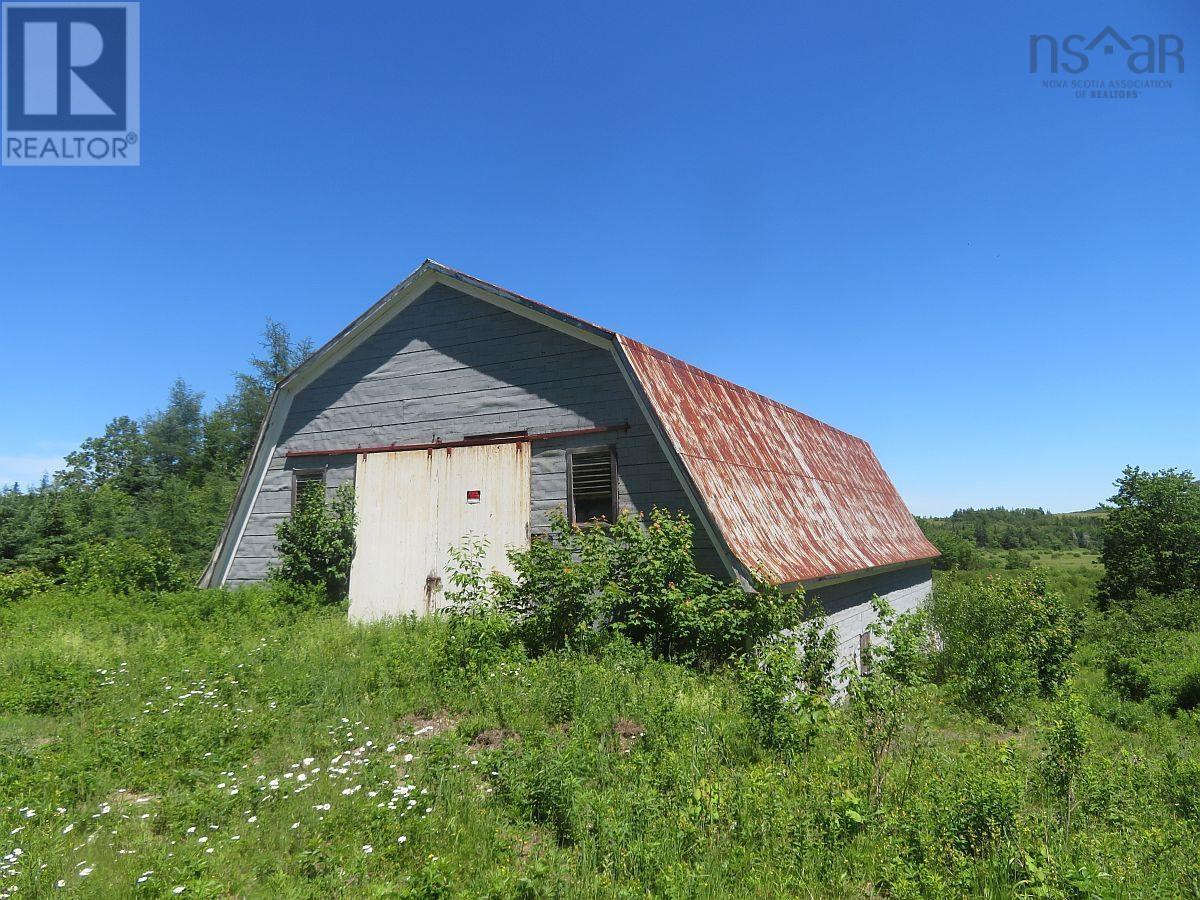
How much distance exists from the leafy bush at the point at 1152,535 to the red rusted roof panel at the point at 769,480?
650 inches

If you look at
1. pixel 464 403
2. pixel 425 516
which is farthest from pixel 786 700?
pixel 464 403

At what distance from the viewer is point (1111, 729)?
38.1ft

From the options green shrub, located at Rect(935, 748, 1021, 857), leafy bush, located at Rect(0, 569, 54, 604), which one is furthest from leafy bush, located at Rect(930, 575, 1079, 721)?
leafy bush, located at Rect(0, 569, 54, 604)

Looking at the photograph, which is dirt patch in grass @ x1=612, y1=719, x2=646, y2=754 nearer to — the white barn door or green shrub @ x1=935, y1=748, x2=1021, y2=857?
green shrub @ x1=935, y1=748, x2=1021, y2=857

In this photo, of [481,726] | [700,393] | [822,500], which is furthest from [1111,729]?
[481,726]

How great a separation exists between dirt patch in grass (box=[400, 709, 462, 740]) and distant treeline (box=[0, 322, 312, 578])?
20619 mm

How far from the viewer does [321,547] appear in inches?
466

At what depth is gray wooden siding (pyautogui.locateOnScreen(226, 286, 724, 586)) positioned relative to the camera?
1020 centimetres

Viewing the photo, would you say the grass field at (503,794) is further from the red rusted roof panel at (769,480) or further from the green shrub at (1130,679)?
the green shrub at (1130,679)

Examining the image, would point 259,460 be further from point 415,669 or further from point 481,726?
point 481,726

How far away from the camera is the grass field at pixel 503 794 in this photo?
419 cm

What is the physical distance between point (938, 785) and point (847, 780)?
662 mm

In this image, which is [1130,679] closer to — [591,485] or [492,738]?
[591,485]

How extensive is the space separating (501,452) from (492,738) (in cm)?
542
